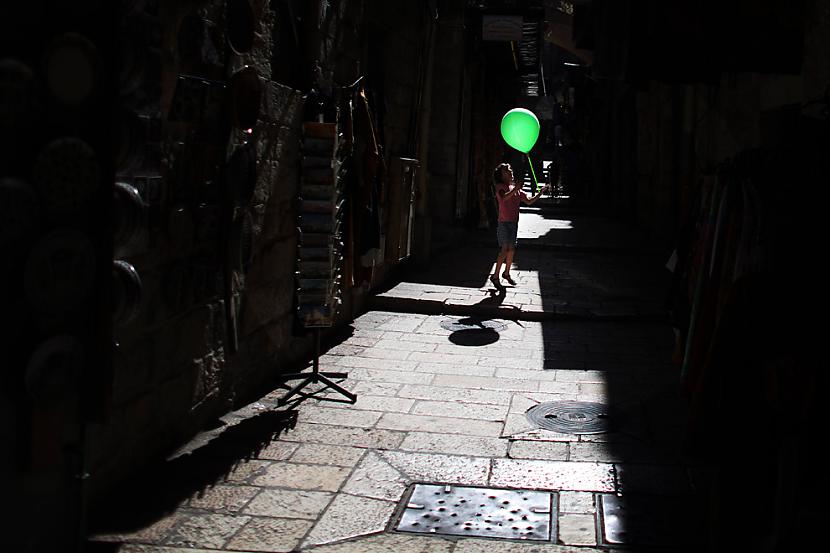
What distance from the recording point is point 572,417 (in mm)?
6117

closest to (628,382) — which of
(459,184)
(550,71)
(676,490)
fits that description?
(676,490)

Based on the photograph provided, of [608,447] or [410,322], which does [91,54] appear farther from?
[410,322]

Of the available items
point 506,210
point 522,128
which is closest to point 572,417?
point 506,210

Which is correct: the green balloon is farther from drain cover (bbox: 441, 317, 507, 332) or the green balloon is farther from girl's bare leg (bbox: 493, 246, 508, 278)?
drain cover (bbox: 441, 317, 507, 332)

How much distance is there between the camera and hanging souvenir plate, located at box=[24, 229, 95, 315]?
247cm

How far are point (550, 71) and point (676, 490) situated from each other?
46.3 meters

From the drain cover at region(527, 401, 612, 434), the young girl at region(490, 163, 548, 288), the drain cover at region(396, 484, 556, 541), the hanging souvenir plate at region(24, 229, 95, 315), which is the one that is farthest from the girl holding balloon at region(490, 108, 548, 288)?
the hanging souvenir plate at region(24, 229, 95, 315)

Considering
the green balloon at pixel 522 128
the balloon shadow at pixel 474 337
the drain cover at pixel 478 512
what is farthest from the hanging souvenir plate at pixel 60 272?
the green balloon at pixel 522 128

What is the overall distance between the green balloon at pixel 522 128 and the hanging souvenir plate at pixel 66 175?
33.2ft

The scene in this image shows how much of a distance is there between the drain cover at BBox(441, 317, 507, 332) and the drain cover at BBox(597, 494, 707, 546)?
484 centimetres

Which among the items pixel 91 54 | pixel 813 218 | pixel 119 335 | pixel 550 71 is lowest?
pixel 119 335

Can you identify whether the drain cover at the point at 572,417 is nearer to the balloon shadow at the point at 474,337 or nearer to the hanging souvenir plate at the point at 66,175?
the balloon shadow at the point at 474,337

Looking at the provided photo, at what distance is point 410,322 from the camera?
31.6 ft

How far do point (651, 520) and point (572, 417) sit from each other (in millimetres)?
1840
